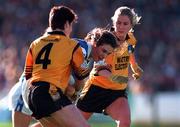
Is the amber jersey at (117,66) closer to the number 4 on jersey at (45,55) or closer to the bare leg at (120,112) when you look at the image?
the bare leg at (120,112)

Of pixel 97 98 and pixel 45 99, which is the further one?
pixel 97 98

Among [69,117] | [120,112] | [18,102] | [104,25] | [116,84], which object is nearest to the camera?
[69,117]

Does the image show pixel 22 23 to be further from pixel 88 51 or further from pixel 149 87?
pixel 88 51

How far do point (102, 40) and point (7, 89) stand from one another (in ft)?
36.1

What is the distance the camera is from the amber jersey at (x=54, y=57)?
8.68 m

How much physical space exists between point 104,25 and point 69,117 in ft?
48.5

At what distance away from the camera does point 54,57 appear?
8.68 m

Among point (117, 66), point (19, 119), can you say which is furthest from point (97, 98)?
point (19, 119)

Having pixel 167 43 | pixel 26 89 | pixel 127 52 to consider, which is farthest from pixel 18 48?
pixel 26 89

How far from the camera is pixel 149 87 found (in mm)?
19844

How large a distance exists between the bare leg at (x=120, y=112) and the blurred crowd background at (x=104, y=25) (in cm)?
992

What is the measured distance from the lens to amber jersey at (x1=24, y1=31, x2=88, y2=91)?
342 inches

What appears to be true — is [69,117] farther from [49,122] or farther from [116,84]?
[116,84]

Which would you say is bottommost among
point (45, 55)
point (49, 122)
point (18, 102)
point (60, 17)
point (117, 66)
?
point (49, 122)
